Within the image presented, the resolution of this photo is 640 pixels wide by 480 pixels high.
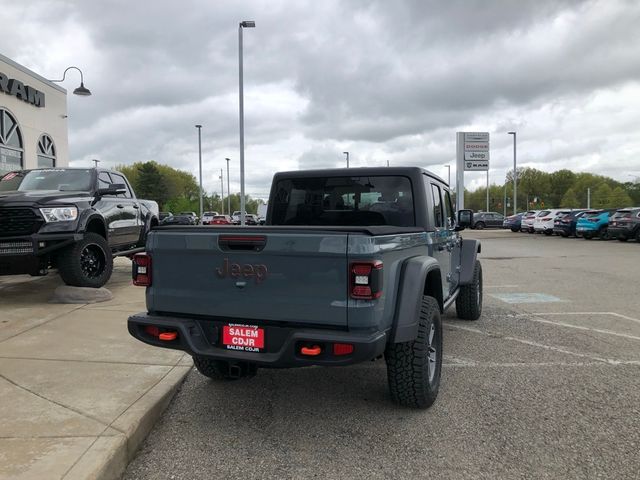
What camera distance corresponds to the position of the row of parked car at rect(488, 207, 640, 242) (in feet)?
→ 76.6

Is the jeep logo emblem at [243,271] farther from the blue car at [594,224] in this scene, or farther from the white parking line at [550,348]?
the blue car at [594,224]

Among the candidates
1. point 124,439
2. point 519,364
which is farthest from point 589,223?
point 124,439

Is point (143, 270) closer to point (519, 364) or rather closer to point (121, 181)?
point (519, 364)

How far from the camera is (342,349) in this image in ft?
10.1

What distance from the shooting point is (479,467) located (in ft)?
9.93

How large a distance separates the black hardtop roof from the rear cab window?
37mm

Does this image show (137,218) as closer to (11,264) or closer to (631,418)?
(11,264)

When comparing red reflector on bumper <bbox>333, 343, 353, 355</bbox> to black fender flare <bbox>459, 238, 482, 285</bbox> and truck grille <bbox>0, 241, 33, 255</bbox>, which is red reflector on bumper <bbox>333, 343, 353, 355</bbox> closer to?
black fender flare <bbox>459, 238, 482, 285</bbox>

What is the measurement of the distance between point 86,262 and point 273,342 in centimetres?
558

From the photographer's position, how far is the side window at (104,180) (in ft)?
28.5

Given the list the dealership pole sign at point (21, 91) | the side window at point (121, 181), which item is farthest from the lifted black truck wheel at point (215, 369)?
the dealership pole sign at point (21, 91)

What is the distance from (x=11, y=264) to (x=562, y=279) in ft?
34.6

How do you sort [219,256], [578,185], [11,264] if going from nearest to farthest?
[219,256]
[11,264]
[578,185]

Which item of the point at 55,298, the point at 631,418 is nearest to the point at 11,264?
the point at 55,298
